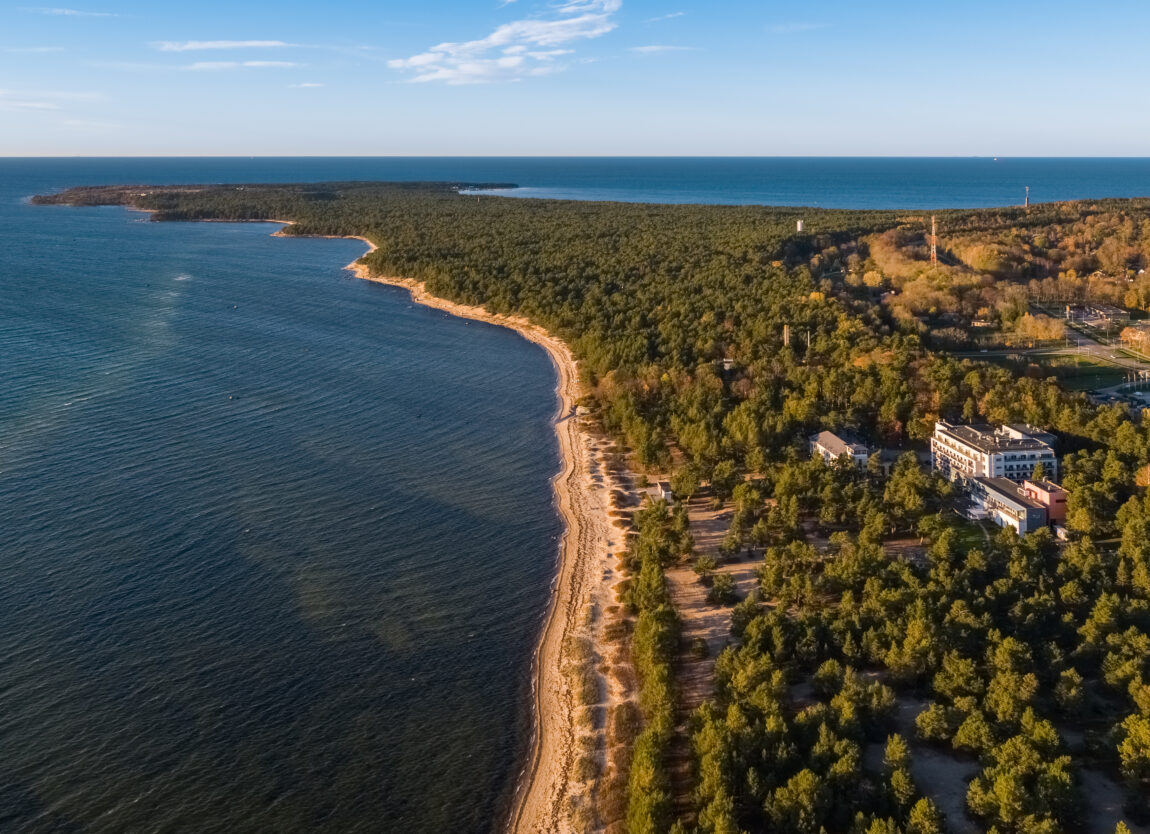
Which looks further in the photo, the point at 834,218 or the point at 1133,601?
the point at 834,218

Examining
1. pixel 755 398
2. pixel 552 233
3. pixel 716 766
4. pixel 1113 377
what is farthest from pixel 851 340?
pixel 552 233

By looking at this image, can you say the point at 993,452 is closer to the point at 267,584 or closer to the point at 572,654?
the point at 572,654

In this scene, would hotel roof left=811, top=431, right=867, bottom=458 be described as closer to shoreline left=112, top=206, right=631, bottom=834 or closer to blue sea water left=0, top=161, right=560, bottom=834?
shoreline left=112, top=206, right=631, bottom=834

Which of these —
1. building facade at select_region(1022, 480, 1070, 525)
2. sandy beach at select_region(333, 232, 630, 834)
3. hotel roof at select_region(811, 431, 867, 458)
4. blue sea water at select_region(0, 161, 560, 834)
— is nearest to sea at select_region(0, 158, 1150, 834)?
blue sea water at select_region(0, 161, 560, 834)

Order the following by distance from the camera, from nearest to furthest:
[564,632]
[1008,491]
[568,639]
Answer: [568,639], [564,632], [1008,491]

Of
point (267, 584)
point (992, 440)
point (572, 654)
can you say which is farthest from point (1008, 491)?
point (267, 584)

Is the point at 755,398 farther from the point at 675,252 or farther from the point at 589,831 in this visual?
the point at 675,252

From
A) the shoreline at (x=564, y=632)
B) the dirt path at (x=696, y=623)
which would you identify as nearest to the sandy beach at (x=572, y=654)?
the shoreline at (x=564, y=632)
